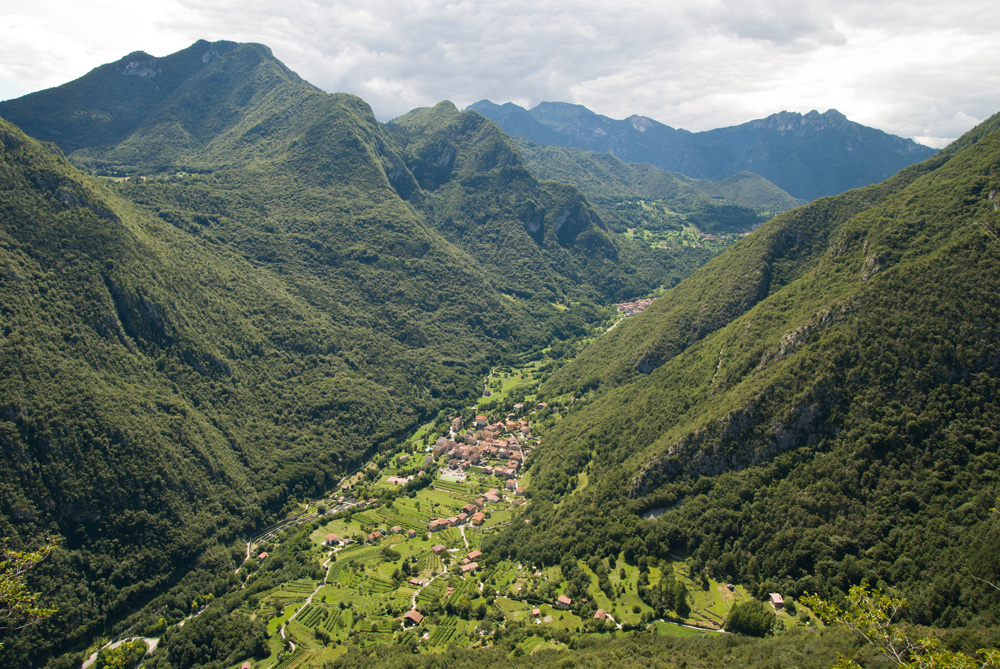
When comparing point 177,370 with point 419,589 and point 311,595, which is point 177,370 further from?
point 419,589

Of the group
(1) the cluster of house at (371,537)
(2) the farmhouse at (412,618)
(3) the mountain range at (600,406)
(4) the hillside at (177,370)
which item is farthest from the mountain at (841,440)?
(4) the hillside at (177,370)

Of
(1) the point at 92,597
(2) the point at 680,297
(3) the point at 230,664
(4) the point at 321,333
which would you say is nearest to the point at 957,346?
(2) the point at 680,297

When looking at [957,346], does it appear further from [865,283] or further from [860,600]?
[860,600]

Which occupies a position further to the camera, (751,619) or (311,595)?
(311,595)

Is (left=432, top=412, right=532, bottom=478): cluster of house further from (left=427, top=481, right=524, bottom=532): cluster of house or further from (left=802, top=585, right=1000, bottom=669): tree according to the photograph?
(left=802, top=585, right=1000, bottom=669): tree

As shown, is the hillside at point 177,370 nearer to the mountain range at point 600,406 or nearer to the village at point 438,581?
the mountain range at point 600,406

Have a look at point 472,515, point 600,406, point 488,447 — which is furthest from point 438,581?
point 600,406
